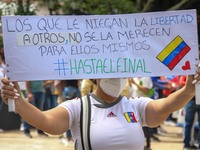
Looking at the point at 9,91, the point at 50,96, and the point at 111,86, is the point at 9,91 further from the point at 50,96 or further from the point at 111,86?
the point at 50,96

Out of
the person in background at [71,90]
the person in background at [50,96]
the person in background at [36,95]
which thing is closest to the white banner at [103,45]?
the person in background at [71,90]

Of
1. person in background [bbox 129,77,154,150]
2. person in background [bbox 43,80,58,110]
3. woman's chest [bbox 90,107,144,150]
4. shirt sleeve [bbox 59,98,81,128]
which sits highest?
shirt sleeve [bbox 59,98,81,128]

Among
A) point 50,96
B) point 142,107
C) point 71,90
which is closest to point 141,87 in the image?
point 71,90

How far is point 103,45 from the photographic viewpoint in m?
3.82

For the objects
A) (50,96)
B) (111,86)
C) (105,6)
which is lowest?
A: (50,96)

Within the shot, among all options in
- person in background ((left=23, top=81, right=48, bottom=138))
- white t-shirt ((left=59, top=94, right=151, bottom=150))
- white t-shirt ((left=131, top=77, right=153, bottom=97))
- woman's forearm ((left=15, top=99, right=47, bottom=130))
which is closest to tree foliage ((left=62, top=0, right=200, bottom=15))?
person in background ((left=23, top=81, right=48, bottom=138))

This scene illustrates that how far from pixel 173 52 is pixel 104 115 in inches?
26.4

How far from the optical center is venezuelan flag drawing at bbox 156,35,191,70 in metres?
3.86

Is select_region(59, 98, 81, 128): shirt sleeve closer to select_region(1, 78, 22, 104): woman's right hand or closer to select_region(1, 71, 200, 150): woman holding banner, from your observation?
select_region(1, 71, 200, 150): woman holding banner

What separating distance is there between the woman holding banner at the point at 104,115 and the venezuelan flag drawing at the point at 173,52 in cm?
17

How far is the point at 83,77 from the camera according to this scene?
149 inches

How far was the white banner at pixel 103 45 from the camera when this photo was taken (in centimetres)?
371

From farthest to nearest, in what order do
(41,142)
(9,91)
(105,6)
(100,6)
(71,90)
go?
(100,6) < (105,6) < (41,142) < (71,90) < (9,91)

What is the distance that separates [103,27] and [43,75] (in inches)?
21.2
